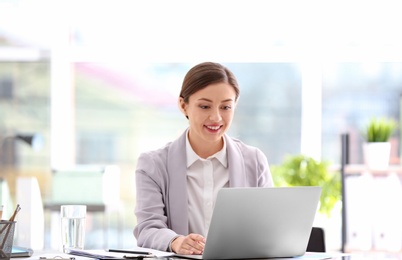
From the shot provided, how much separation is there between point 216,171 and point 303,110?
3.75 metres

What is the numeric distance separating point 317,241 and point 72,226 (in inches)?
34.2

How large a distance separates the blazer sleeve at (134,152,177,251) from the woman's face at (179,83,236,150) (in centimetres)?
19

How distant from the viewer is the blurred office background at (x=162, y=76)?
6.38m

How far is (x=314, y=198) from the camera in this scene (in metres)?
2.23

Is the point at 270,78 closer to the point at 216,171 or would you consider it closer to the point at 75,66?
the point at 75,66

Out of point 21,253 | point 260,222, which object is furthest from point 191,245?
point 21,253

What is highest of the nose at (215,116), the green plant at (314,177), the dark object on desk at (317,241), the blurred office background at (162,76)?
the blurred office background at (162,76)

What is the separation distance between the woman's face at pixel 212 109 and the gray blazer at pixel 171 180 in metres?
0.12

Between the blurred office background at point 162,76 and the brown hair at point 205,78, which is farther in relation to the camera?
the blurred office background at point 162,76

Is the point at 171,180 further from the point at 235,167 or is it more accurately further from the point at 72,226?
the point at 72,226

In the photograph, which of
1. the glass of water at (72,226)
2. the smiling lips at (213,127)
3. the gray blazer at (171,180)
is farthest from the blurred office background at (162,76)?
the glass of water at (72,226)

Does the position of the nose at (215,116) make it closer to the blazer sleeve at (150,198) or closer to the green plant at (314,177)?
the blazer sleeve at (150,198)

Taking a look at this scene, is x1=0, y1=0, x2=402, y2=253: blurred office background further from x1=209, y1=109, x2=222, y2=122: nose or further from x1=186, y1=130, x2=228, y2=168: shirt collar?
x1=209, y1=109, x2=222, y2=122: nose

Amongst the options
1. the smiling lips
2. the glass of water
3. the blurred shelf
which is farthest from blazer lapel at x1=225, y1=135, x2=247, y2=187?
the blurred shelf
